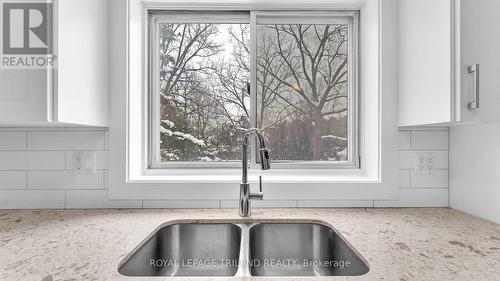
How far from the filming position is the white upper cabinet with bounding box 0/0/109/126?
990 mm

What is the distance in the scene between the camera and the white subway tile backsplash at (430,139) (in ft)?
4.76

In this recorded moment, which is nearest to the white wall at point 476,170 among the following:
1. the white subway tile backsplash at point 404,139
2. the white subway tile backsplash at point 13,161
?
the white subway tile backsplash at point 404,139

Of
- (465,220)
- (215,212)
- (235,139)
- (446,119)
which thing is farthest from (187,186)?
(465,220)

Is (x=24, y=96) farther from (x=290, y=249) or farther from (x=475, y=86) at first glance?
(x=475, y=86)

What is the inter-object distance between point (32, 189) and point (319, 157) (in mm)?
1449

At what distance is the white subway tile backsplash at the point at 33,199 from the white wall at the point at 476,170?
186cm

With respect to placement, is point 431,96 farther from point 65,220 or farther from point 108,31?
point 65,220

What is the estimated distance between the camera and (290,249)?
130 centimetres

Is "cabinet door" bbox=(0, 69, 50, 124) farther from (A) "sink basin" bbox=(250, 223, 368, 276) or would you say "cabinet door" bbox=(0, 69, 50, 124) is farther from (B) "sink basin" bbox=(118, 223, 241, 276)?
(A) "sink basin" bbox=(250, 223, 368, 276)

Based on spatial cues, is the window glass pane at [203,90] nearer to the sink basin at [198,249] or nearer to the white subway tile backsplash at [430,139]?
the sink basin at [198,249]

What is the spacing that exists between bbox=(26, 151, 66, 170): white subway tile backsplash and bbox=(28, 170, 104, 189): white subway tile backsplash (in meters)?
0.02

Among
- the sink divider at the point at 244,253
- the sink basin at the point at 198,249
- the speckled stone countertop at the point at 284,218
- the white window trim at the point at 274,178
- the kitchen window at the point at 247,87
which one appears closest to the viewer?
the speckled stone countertop at the point at 284,218

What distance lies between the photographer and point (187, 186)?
1441 mm

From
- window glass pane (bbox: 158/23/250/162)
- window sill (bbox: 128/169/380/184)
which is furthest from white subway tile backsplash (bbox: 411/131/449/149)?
window glass pane (bbox: 158/23/250/162)
